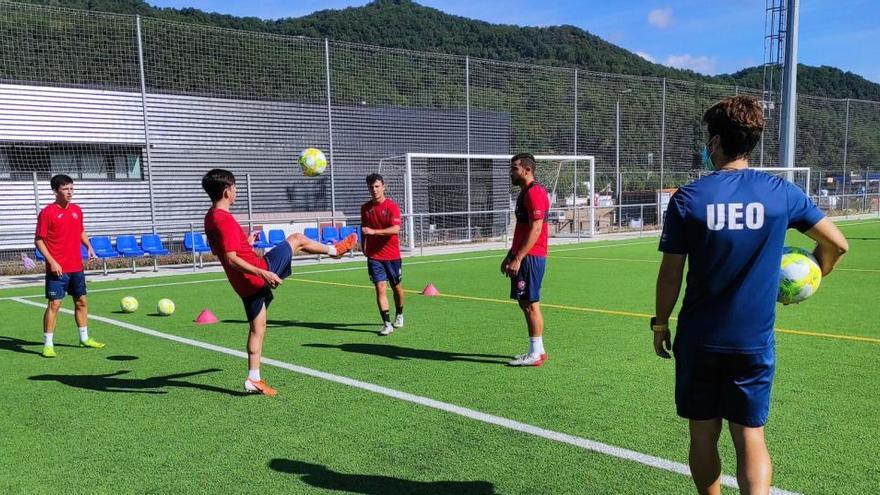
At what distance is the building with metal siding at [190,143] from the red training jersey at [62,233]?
8.57 metres

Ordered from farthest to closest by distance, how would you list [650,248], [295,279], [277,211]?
[277,211], [650,248], [295,279]

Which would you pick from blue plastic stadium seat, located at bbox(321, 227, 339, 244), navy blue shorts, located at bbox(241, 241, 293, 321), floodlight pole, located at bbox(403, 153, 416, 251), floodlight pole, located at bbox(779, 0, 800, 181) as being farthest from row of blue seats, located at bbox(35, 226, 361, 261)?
floodlight pole, located at bbox(779, 0, 800, 181)

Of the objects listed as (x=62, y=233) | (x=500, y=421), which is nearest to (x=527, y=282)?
(x=500, y=421)

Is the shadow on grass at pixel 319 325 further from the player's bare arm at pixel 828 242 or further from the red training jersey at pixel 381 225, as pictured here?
the player's bare arm at pixel 828 242

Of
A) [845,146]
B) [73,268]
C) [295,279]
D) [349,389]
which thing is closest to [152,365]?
[73,268]

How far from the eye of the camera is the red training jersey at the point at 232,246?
5.05 metres

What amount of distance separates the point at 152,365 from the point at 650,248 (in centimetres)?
1610

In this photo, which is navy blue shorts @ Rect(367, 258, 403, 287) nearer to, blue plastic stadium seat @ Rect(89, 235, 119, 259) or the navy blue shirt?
the navy blue shirt

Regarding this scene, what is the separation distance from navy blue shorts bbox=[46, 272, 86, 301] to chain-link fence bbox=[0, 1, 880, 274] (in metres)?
9.08

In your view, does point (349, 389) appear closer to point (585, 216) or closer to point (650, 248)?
point (650, 248)

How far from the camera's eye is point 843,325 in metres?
7.49

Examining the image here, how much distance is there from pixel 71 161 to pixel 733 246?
1978cm

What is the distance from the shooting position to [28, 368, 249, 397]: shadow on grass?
18.3 ft

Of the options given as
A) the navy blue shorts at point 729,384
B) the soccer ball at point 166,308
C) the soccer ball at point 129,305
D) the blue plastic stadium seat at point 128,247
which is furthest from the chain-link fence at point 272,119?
the navy blue shorts at point 729,384
